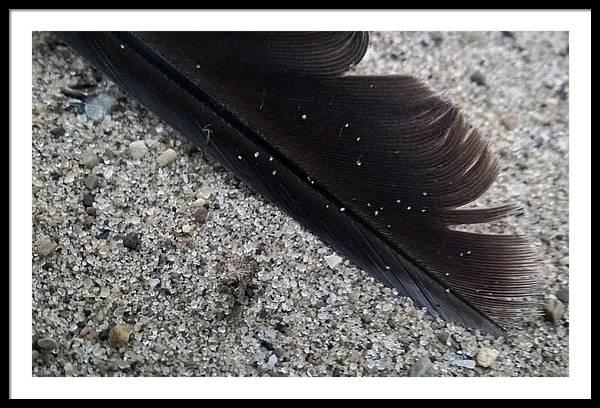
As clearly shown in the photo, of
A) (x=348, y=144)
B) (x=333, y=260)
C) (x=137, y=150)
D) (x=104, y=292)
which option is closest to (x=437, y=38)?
(x=348, y=144)

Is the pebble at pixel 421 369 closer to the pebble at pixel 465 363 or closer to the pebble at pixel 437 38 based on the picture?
the pebble at pixel 465 363

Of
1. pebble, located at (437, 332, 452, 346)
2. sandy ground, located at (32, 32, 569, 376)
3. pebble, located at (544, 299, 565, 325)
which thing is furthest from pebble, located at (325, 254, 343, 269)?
pebble, located at (544, 299, 565, 325)

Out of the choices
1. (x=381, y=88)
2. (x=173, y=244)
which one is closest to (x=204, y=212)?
(x=173, y=244)

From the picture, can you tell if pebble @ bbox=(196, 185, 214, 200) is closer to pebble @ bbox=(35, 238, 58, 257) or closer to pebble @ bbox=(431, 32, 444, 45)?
pebble @ bbox=(35, 238, 58, 257)

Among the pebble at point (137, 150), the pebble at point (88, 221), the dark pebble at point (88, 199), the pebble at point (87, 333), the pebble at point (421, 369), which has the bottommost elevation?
the pebble at point (87, 333)

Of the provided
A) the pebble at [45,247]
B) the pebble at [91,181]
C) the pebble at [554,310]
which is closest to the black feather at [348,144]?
the pebble at [554,310]

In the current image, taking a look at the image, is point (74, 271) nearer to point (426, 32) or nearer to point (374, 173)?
point (374, 173)
